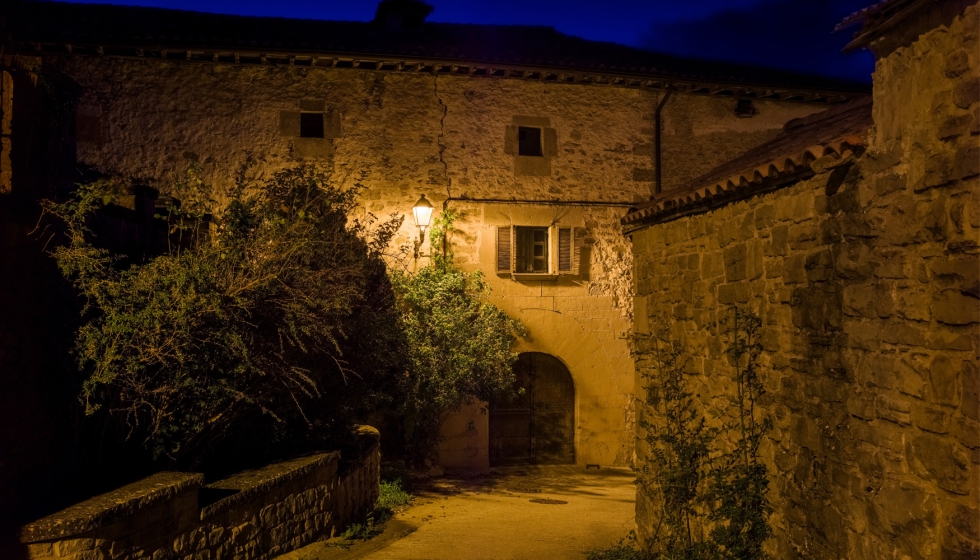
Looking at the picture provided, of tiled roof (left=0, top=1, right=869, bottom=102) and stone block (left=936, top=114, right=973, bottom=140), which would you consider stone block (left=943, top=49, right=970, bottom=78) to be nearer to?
stone block (left=936, top=114, right=973, bottom=140)

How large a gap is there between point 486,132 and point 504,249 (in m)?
1.96

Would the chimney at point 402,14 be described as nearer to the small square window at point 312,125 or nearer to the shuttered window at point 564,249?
the small square window at point 312,125

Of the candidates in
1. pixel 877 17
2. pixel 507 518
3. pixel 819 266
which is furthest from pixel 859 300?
pixel 507 518

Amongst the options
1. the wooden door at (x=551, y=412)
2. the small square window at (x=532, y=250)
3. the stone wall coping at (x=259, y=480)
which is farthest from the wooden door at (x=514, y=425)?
the stone wall coping at (x=259, y=480)

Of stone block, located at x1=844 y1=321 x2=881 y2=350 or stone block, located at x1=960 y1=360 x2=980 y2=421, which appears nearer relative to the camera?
stone block, located at x1=960 y1=360 x2=980 y2=421

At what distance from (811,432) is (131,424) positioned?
4.95 m

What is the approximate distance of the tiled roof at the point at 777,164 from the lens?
13.9ft

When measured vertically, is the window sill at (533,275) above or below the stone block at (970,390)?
above

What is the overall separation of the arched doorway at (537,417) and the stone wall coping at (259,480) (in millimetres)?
6228

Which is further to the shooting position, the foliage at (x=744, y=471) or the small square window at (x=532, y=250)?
the small square window at (x=532, y=250)

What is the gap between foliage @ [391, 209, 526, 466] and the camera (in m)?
11.6

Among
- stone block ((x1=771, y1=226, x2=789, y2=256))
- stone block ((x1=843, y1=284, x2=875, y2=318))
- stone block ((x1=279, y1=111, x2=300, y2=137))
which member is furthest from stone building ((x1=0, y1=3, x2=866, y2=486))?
stone block ((x1=843, y1=284, x2=875, y2=318))

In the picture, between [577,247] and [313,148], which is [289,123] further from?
[577,247]

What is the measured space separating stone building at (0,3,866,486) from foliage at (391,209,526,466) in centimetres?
36
